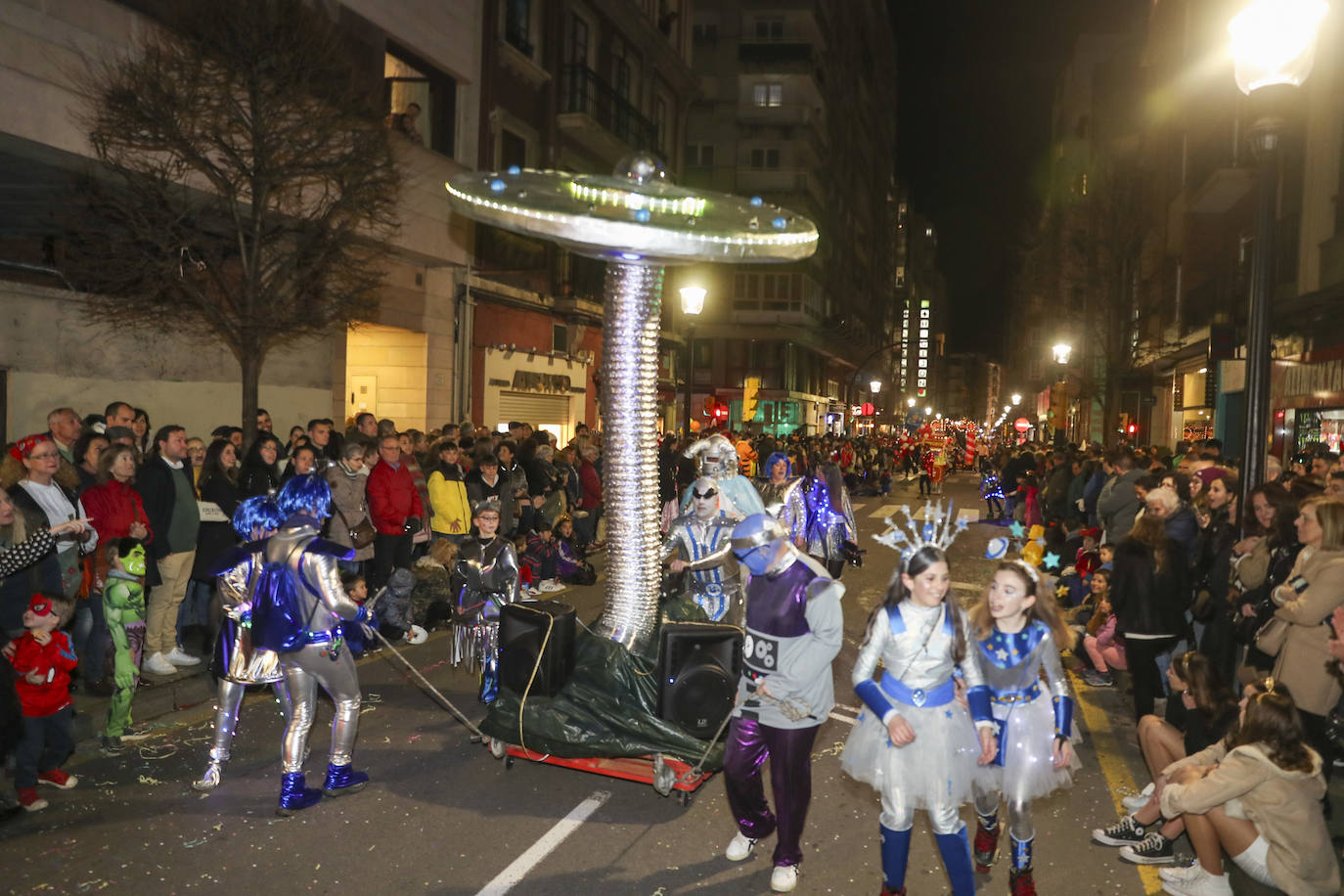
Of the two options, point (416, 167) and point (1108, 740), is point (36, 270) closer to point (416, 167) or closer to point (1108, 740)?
point (416, 167)

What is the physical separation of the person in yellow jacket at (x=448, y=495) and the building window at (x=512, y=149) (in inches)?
563

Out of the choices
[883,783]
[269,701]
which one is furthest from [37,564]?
[883,783]

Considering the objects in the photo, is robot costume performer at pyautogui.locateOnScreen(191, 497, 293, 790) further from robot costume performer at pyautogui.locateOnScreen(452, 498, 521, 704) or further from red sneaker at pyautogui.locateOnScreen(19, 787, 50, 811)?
robot costume performer at pyautogui.locateOnScreen(452, 498, 521, 704)

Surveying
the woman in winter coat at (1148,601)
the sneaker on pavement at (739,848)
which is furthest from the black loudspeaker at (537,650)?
the woman in winter coat at (1148,601)

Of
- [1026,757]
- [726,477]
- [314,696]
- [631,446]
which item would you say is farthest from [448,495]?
[1026,757]

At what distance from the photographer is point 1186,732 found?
4992mm

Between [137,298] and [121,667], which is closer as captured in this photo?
[121,667]

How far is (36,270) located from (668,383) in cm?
2440

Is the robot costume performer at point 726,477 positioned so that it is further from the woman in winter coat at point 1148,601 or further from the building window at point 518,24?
the building window at point 518,24

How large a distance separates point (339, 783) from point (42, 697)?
5.31 feet

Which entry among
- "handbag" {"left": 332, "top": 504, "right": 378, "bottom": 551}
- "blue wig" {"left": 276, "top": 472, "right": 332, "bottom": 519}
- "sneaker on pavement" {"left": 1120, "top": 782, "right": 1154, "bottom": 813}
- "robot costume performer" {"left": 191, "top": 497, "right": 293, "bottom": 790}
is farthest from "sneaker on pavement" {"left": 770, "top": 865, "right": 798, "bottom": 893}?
"handbag" {"left": 332, "top": 504, "right": 378, "bottom": 551}

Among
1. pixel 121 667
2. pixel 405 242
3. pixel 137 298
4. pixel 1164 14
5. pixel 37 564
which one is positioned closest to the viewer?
pixel 37 564

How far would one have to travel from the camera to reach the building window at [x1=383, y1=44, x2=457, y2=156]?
1861 cm

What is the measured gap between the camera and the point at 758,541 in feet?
13.9
